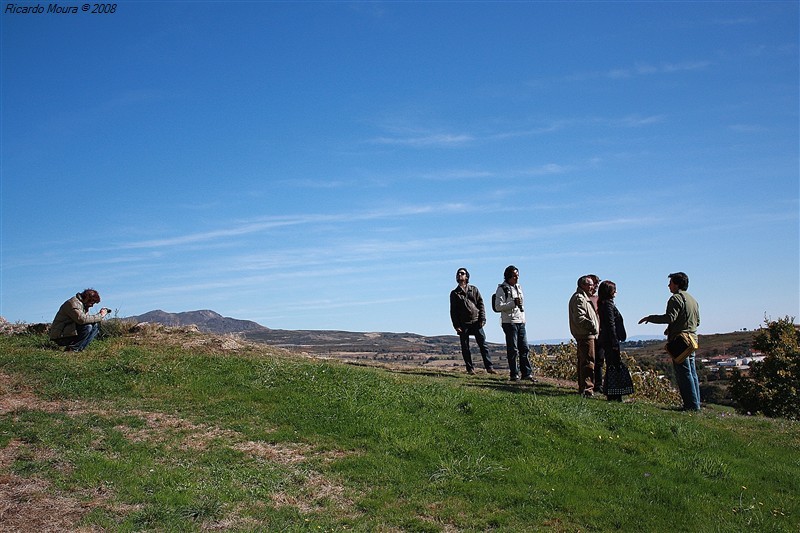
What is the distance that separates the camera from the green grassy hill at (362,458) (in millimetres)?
7211

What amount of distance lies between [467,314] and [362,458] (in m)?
7.70

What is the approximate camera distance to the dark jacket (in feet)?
52.1

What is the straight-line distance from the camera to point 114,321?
57.4ft

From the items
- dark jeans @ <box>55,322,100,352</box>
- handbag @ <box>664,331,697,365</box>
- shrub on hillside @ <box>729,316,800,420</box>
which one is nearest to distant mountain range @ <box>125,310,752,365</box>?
shrub on hillside @ <box>729,316,800,420</box>

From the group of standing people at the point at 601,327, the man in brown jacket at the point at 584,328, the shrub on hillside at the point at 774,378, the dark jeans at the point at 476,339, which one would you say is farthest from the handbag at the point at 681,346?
the shrub on hillside at the point at 774,378

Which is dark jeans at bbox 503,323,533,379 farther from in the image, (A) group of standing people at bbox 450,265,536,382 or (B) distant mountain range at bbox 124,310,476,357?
(B) distant mountain range at bbox 124,310,476,357

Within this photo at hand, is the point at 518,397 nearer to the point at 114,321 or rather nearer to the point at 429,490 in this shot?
the point at 429,490

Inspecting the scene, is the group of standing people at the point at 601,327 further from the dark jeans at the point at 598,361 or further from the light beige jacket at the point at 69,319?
the light beige jacket at the point at 69,319

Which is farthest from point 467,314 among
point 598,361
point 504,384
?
point 598,361

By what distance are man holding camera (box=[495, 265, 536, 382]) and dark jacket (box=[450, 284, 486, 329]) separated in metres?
1.47

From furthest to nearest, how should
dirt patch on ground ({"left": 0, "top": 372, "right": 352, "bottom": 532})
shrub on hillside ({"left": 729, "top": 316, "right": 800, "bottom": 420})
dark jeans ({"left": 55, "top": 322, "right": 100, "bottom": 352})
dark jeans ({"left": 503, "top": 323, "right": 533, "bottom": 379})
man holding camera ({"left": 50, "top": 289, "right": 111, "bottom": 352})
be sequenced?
shrub on hillside ({"left": 729, "top": 316, "right": 800, "bottom": 420}), dark jeans ({"left": 55, "top": 322, "right": 100, "bottom": 352}), man holding camera ({"left": 50, "top": 289, "right": 111, "bottom": 352}), dark jeans ({"left": 503, "top": 323, "right": 533, "bottom": 379}), dirt patch on ground ({"left": 0, "top": 372, "right": 352, "bottom": 532})

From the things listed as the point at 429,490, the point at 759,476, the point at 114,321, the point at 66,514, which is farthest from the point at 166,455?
the point at 114,321

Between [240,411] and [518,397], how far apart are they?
16.3 ft

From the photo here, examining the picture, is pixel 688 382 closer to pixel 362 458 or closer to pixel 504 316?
pixel 504 316
